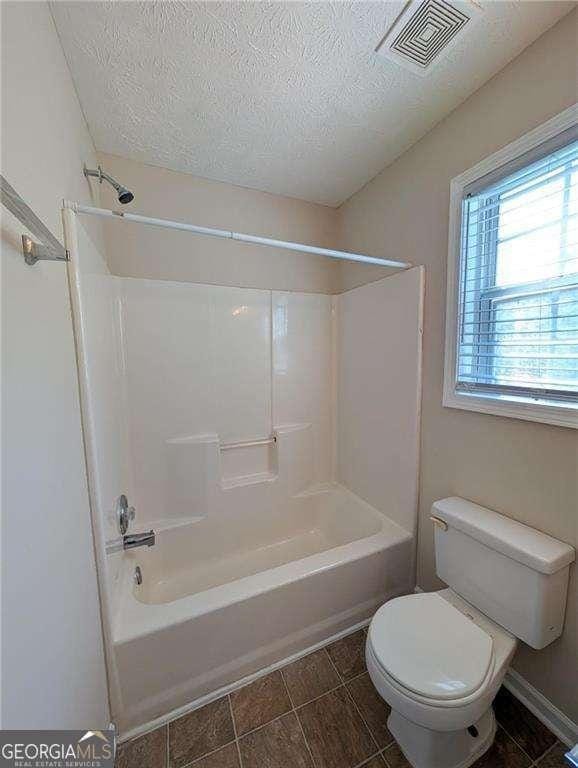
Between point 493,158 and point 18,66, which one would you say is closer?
point 18,66

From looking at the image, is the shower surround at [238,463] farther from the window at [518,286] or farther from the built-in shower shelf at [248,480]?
the window at [518,286]

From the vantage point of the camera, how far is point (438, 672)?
0.89 metres

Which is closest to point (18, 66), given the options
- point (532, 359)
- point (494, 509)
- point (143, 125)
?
point (143, 125)

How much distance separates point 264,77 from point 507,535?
1.94 meters

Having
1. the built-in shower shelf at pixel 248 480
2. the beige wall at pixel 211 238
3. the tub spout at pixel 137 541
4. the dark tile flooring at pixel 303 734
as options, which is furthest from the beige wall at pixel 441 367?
the tub spout at pixel 137 541

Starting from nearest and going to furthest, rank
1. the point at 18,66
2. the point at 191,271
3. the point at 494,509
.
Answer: the point at 18,66, the point at 494,509, the point at 191,271

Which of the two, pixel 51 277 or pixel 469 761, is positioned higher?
pixel 51 277

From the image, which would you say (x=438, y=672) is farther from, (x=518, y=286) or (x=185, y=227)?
(x=185, y=227)

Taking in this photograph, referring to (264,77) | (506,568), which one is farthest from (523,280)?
(264,77)

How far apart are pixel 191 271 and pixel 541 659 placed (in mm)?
2418

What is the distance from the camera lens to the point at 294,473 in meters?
2.11

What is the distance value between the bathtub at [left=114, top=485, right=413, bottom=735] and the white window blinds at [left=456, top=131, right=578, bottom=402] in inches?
39.2

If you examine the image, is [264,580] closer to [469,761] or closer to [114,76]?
[469,761]

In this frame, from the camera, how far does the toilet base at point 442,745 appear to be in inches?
38.2
